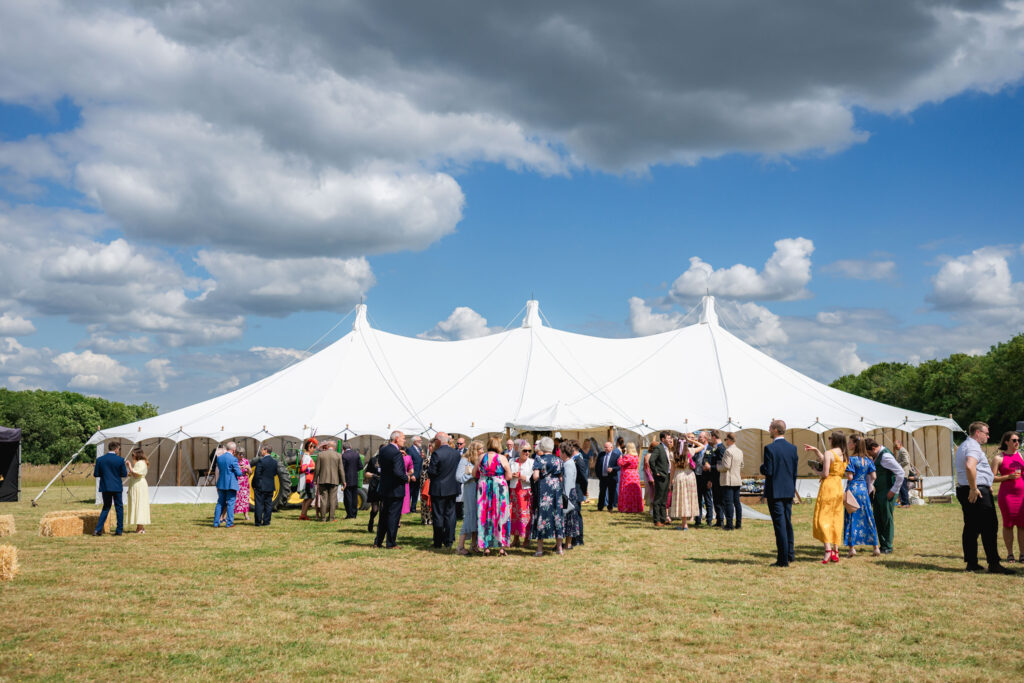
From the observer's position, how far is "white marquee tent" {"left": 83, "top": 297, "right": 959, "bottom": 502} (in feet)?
58.6

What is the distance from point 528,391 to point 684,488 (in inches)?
374

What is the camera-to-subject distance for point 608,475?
1459 centimetres

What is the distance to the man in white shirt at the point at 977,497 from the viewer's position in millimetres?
7086

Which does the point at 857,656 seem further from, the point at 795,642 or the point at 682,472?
the point at 682,472

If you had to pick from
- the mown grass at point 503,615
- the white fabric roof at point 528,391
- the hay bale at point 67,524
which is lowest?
the mown grass at point 503,615

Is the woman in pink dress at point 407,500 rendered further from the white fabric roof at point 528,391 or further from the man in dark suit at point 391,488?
the white fabric roof at point 528,391

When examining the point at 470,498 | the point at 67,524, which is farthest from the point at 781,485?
the point at 67,524

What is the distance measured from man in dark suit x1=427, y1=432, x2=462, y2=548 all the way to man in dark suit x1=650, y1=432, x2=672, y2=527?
3956 millimetres

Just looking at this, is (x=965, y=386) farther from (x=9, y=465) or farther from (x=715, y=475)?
(x=9, y=465)

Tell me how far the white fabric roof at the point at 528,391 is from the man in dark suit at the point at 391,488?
8145mm

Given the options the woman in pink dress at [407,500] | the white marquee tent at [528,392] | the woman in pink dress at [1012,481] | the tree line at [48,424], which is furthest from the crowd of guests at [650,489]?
the tree line at [48,424]

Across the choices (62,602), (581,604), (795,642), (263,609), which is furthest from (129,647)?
(795,642)

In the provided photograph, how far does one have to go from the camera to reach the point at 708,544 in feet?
31.4

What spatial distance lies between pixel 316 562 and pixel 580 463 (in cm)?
522
